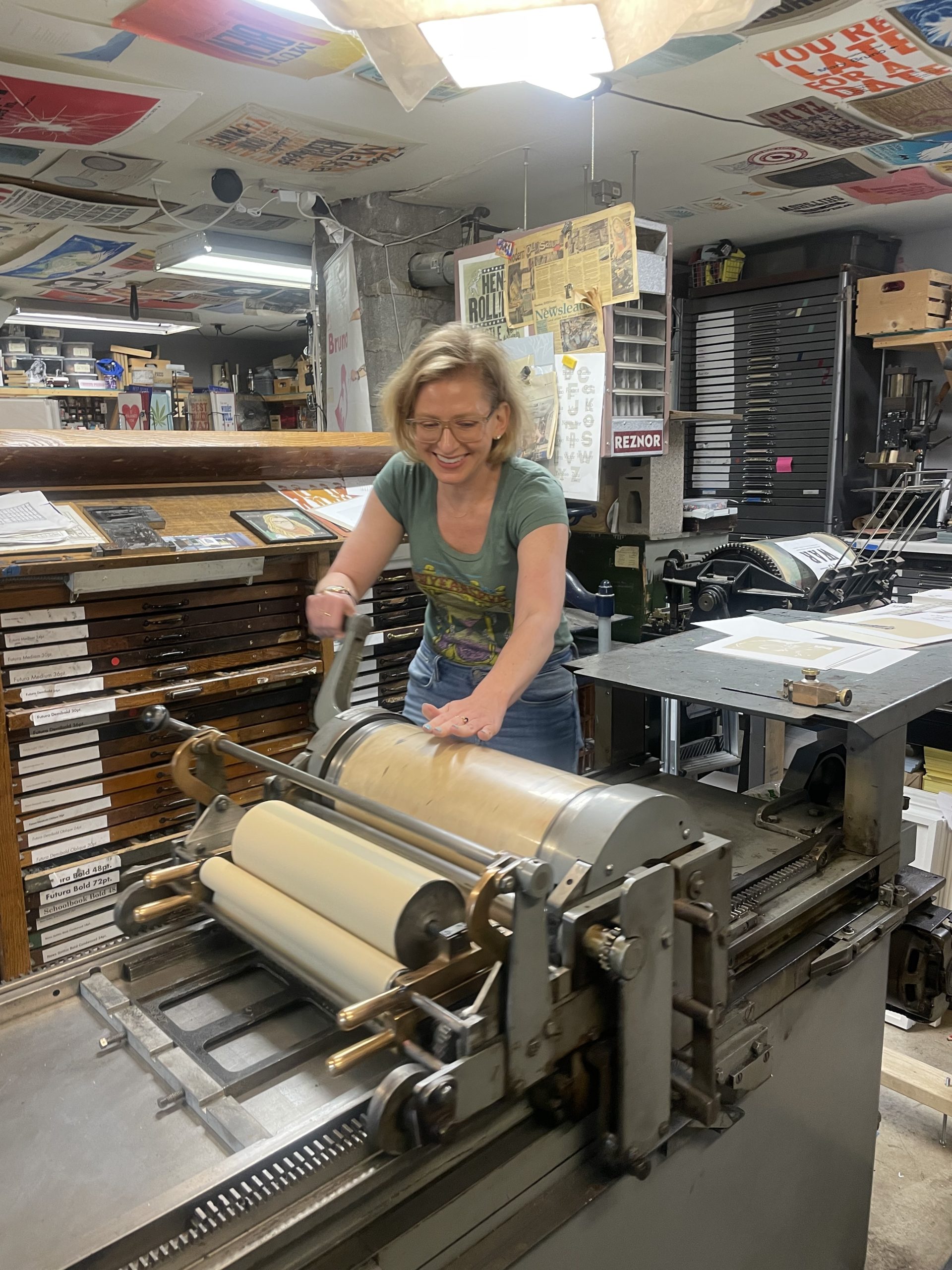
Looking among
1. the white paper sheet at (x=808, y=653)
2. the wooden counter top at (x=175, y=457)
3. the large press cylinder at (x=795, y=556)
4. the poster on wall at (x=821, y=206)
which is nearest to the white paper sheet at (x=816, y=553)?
the large press cylinder at (x=795, y=556)

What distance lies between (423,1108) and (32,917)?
196 cm

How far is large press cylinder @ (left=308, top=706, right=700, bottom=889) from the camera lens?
979 mm

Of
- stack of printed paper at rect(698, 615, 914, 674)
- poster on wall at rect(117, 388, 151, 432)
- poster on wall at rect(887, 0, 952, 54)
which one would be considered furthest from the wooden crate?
poster on wall at rect(117, 388, 151, 432)

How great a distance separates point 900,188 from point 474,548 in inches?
149

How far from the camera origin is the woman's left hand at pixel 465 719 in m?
1.23

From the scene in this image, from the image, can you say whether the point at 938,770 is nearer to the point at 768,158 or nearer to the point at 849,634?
the point at 849,634

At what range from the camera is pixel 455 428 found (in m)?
1.55

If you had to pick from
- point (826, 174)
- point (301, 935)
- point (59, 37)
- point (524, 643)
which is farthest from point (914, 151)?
point (301, 935)

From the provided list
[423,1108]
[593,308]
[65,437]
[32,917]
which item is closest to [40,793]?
[32,917]

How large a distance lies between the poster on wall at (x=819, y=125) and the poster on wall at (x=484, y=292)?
1.06 m

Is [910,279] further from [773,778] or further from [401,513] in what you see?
[401,513]

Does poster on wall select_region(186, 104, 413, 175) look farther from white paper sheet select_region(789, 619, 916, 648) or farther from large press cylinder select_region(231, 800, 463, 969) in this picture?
large press cylinder select_region(231, 800, 463, 969)

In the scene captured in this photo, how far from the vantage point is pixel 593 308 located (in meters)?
3.14

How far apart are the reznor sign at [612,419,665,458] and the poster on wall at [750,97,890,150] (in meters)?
1.13
